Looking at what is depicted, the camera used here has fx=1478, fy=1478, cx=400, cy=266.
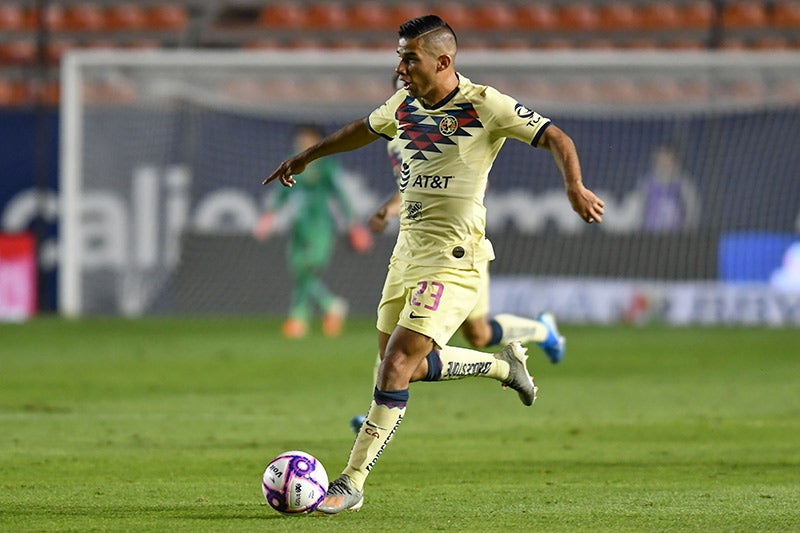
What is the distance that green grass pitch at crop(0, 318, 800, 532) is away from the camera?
19.6 ft

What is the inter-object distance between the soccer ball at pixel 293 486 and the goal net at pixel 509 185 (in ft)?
41.5

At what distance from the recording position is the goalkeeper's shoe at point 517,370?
285 inches

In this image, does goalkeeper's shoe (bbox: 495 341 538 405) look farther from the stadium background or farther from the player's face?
the stadium background

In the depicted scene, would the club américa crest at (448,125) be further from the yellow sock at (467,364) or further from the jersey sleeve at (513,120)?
the yellow sock at (467,364)

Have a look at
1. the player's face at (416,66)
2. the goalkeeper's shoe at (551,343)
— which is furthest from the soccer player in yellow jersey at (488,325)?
the player's face at (416,66)

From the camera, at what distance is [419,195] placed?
652 centimetres

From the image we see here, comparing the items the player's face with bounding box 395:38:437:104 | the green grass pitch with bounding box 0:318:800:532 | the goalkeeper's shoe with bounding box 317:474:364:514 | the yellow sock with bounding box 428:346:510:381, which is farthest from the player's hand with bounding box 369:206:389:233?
the goalkeeper's shoe with bounding box 317:474:364:514

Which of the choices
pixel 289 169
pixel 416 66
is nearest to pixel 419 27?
pixel 416 66

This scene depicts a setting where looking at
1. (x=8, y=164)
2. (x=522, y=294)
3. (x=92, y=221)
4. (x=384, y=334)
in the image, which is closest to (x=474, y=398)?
(x=384, y=334)

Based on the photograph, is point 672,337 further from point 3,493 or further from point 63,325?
point 3,493

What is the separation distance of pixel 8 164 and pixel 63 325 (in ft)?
10.3

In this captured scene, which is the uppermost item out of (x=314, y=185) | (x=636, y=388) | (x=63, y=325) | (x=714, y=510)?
(x=314, y=185)

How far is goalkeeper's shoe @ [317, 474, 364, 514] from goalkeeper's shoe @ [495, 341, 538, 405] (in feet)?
4.63

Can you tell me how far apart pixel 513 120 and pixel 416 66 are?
0.47 metres
